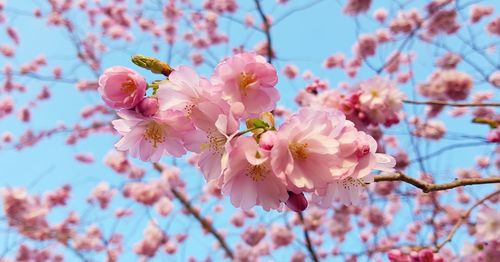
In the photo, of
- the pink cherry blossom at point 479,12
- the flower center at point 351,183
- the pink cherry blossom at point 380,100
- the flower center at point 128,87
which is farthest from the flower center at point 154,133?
the pink cherry blossom at point 479,12

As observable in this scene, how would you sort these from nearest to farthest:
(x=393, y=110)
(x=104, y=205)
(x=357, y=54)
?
(x=393, y=110), (x=357, y=54), (x=104, y=205)

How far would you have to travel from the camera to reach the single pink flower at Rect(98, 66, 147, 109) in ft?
3.44

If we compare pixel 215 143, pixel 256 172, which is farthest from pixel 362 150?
pixel 215 143

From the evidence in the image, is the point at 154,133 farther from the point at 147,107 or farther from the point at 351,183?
the point at 351,183

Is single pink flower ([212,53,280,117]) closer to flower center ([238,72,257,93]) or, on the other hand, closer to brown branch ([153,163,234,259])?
flower center ([238,72,257,93])

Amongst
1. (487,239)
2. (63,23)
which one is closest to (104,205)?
(63,23)

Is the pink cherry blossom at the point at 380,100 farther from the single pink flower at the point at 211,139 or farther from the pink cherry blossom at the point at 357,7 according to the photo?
the pink cherry blossom at the point at 357,7

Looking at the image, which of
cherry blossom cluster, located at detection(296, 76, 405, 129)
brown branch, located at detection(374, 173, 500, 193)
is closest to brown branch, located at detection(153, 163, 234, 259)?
cherry blossom cluster, located at detection(296, 76, 405, 129)

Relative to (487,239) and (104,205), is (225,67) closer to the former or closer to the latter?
(487,239)

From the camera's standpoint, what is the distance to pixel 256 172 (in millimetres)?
1044

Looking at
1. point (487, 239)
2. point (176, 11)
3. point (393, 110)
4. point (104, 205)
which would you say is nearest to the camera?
point (487, 239)

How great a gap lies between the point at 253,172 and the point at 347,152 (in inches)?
9.0

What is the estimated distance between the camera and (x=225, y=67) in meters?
1.07

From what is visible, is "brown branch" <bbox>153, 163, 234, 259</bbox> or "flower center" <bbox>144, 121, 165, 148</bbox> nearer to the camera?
"flower center" <bbox>144, 121, 165, 148</bbox>
